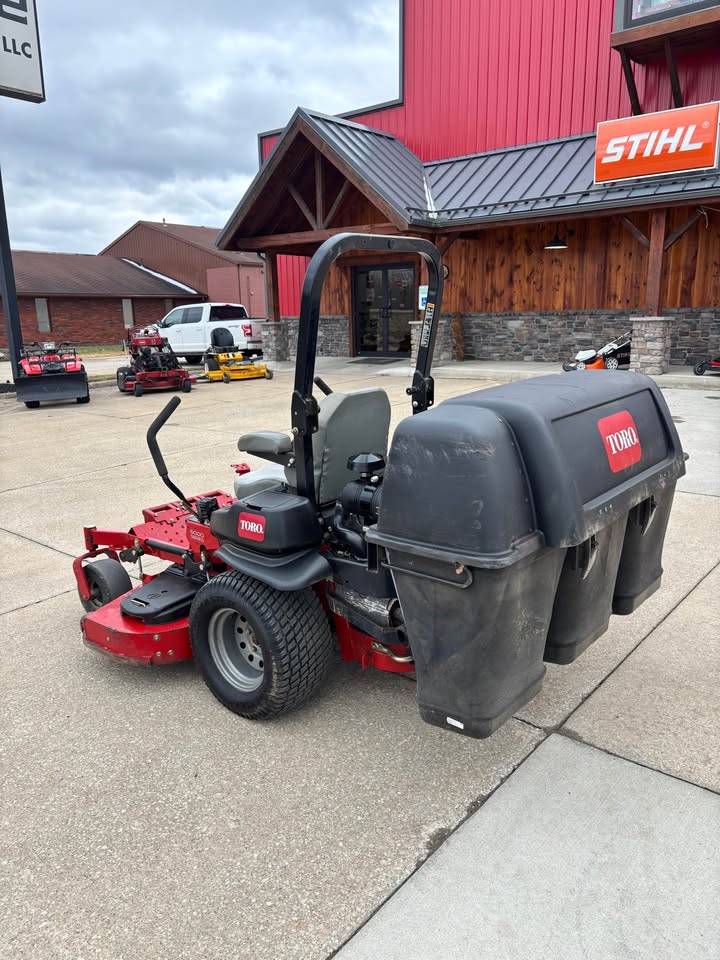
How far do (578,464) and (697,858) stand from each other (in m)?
1.22

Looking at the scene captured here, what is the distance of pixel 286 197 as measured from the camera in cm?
1747

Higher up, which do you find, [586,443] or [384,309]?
[384,309]

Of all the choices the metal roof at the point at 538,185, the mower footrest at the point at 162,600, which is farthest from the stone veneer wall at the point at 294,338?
the mower footrest at the point at 162,600

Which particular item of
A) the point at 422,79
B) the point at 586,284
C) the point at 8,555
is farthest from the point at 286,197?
the point at 8,555

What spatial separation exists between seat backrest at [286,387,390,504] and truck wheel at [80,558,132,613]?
121 cm

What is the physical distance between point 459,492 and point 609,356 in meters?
12.9

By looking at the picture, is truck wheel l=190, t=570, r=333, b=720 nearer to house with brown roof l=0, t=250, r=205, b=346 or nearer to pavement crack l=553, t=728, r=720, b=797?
pavement crack l=553, t=728, r=720, b=797

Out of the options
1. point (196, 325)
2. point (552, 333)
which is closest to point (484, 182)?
point (552, 333)

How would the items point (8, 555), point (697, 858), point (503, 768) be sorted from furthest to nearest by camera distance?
point (8, 555) < point (503, 768) < point (697, 858)

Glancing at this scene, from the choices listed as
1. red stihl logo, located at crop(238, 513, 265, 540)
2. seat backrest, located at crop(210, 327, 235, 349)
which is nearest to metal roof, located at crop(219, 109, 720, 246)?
seat backrest, located at crop(210, 327, 235, 349)

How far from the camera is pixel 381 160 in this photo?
16.7m

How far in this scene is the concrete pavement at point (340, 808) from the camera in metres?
1.93

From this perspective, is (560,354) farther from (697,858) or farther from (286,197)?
(697,858)

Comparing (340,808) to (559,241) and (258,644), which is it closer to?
(258,644)
